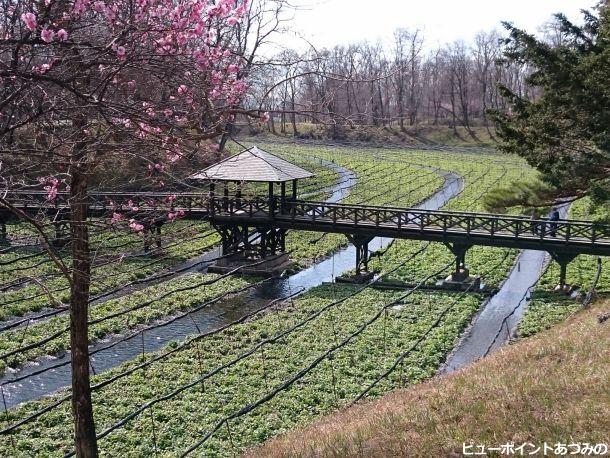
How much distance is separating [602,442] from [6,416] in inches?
376

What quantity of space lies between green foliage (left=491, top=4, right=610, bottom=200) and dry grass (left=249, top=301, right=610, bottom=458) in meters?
4.53

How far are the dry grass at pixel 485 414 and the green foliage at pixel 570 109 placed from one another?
4529mm

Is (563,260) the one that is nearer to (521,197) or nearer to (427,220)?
(427,220)

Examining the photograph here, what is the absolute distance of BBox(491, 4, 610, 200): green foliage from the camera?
47.6 ft

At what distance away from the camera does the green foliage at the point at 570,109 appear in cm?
1451

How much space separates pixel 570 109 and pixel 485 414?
9.74 m

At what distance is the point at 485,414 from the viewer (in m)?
8.29

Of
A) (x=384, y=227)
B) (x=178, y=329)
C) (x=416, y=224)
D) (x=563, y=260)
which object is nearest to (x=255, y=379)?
(x=178, y=329)

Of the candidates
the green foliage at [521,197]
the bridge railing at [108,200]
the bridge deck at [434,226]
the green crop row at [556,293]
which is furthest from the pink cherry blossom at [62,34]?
the bridge deck at [434,226]

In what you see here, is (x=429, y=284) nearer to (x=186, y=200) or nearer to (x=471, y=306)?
(x=471, y=306)

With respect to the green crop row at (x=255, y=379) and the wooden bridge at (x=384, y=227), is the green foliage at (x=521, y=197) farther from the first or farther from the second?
the wooden bridge at (x=384, y=227)

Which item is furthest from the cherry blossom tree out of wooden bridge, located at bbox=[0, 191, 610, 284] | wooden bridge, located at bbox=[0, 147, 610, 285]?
wooden bridge, located at bbox=[0, 147, 610, 285]

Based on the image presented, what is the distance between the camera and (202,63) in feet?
21.1

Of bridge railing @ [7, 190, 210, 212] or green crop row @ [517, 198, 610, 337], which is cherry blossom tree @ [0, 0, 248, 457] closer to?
bridge railing @ [7, 190, 210, 212]
